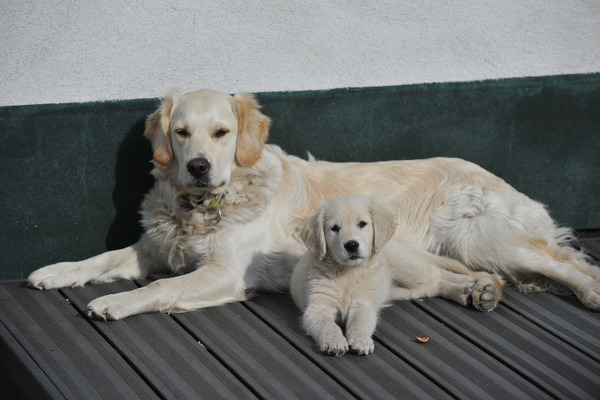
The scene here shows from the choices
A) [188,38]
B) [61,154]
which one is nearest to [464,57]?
[188,38]

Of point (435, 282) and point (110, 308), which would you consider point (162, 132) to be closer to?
point (110, 308)

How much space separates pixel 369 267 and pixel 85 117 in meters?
1.65

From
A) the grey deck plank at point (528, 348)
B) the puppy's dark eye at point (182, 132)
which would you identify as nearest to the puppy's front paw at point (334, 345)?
the grey deck plank at point (528, 348)

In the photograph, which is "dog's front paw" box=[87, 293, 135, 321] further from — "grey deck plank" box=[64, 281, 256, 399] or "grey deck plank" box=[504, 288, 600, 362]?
"grey deck plank" box=[504, 288, 600, 362]

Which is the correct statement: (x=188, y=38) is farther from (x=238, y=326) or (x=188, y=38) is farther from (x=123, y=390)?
(x=123, y=390)

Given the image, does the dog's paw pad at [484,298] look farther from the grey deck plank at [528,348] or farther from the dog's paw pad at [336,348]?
the dog's paw pad at [336,348]

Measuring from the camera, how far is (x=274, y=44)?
4.96 metres

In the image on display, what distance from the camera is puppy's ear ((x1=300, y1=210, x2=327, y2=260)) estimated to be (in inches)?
156

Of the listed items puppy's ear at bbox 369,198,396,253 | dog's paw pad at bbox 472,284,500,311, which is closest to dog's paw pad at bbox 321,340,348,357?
puppy's ear at bbox 369,198,396,253

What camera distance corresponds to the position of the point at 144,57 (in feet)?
15.5

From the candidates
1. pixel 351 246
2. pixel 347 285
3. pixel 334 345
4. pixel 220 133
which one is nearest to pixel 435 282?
pixel 347 285

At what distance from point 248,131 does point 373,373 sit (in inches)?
54.9

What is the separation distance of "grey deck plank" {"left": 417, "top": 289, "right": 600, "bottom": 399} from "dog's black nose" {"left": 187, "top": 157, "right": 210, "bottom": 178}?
1.23 metres

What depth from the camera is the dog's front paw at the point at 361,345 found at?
12.6ft
